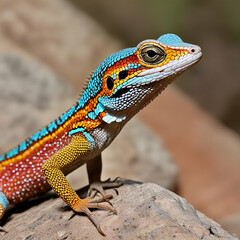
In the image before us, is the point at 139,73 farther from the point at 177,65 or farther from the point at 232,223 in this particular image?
the point at 232,223

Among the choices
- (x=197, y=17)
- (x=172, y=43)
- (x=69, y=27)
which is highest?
(x=69, y=27)

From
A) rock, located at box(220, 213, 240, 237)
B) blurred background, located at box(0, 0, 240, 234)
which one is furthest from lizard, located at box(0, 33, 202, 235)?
rock, located at box(220, 213, 240, 237)

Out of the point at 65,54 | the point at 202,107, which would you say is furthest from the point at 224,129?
the point at 65,54

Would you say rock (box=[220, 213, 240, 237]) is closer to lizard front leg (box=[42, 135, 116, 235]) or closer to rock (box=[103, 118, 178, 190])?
rock (box=[103, 118, 178, 190])

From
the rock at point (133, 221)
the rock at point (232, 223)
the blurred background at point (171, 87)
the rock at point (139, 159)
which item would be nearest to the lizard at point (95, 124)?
the rock at point (133, 221)

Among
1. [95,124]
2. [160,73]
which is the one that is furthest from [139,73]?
[95,124]

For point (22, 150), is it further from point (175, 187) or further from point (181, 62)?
point (175, 187)

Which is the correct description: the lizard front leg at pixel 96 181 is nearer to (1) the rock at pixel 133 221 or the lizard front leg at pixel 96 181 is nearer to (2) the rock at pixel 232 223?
(1) the rock at pixel 133 221
